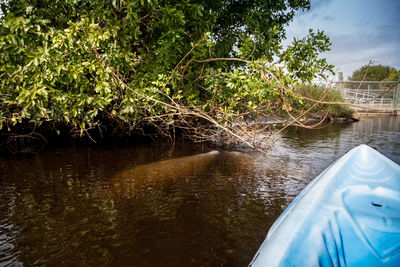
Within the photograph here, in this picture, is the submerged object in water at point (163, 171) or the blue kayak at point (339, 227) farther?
the submerged object in water at point (163, 171)

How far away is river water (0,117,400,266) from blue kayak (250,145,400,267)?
0.73m

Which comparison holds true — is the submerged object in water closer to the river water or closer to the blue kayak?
the river water

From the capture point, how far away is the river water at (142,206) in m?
2.05

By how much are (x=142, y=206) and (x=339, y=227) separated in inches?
84.5

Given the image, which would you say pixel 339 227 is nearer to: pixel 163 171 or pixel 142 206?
pixel 142 206

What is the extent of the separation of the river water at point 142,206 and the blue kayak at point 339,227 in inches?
28.8

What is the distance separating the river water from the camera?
205 centimetres

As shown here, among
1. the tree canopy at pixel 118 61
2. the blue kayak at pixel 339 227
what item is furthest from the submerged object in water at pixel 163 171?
the blue kayak at pixel 339 227

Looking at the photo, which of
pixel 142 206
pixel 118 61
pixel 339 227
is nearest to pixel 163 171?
pixel 142 206

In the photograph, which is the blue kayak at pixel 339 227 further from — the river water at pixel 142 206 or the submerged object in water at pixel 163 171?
the submerged object in water at pixel 163 171

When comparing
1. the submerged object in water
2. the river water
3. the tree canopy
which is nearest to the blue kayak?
the river water

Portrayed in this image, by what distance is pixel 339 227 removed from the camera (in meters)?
1.60

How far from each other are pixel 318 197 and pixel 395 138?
833 centimetres

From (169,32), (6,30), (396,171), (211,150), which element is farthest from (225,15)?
(396,171)
